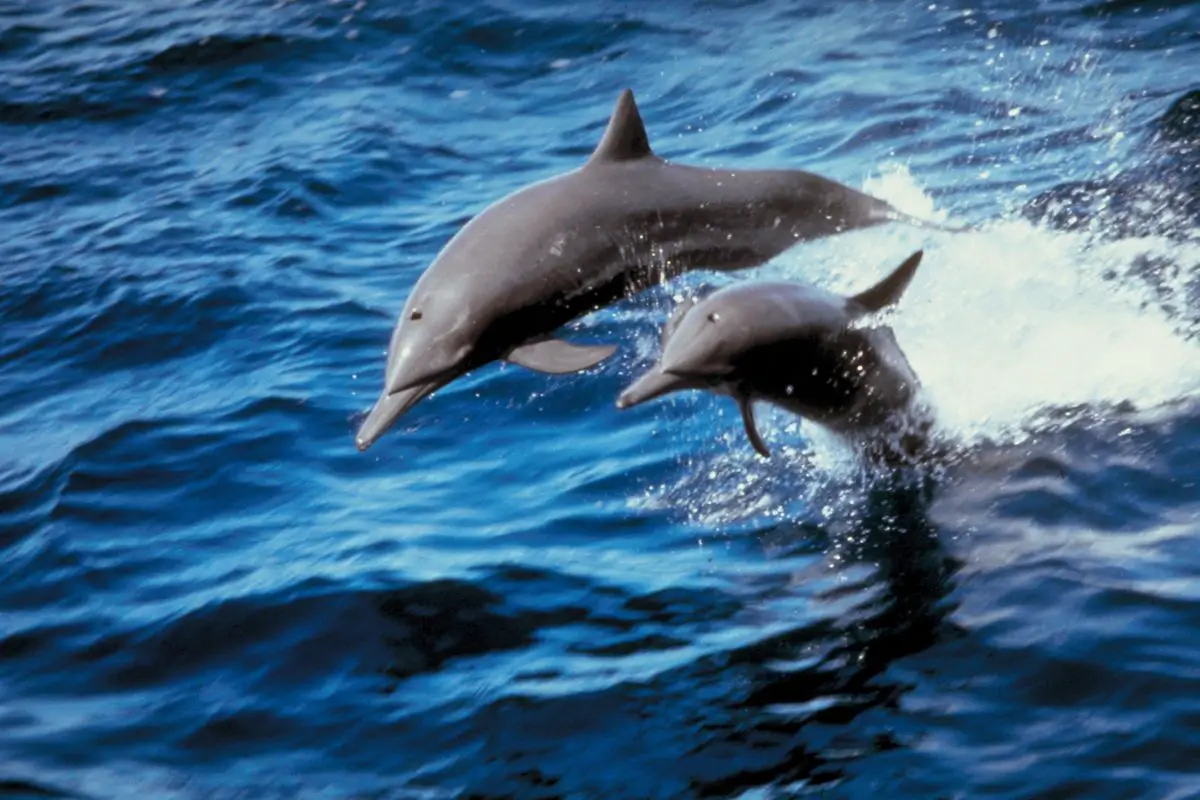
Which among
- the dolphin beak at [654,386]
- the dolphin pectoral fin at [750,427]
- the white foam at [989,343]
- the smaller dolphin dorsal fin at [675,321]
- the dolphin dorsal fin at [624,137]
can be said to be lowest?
the white foam at [989,343]

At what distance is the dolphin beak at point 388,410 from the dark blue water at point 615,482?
1195 millimetres

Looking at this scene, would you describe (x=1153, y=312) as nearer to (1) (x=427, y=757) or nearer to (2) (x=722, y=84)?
(1) (x=427, y=757)

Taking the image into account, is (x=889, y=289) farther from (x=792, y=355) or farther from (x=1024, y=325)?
(x=1024, y=325)

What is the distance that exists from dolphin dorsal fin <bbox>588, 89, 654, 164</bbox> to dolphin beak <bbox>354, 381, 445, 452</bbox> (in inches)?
64.4

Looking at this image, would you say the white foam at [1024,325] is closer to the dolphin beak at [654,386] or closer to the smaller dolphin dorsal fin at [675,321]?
the smaller dolphin dorsal fin at [675,321]

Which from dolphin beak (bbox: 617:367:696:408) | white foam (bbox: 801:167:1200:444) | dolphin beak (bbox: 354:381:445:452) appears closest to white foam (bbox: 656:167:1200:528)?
white foam (bbox: 801:167:1200:444)

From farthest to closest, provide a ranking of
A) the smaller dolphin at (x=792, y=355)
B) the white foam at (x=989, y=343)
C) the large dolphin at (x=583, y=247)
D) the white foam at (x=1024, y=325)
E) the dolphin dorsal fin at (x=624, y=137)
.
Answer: the white foam at (x=1024, y=325), the white foam at (x=989, y=343), the dolphin dorsal fin at (x=624, y=137), the large dolphin at (x=583, y=247), the smaller dolphin at (x=792, y=355)

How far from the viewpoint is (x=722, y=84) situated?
1773cm

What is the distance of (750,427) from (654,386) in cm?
57

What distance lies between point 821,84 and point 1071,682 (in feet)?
35.7

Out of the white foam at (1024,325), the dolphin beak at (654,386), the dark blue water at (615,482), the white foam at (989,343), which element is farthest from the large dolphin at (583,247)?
the dark blue water at (615,482)

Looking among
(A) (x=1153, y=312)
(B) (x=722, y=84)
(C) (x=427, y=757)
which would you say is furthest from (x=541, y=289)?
(B) (x=722, y=84)

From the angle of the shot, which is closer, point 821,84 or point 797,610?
point 797,610

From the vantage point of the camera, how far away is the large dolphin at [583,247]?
8.15 meters
